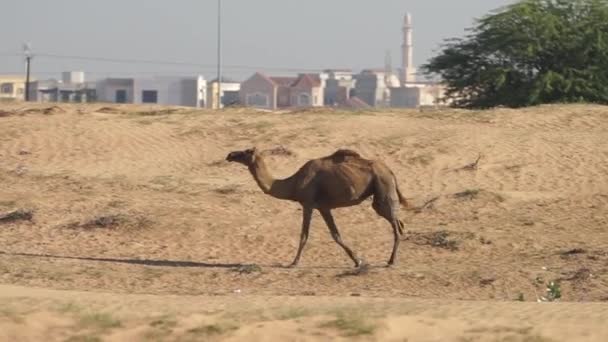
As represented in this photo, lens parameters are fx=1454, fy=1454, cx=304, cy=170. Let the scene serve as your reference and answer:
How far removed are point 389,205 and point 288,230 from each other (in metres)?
3.16

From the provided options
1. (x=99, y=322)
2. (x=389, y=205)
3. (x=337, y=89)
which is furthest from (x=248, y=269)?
(x=337, y=89)

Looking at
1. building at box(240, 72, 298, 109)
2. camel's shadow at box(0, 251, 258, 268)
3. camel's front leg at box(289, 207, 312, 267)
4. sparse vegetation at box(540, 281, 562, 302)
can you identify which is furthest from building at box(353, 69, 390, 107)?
sparse vegetation at box(540, 281, 562, 302)

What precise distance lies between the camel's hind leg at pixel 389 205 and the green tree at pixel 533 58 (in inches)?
764

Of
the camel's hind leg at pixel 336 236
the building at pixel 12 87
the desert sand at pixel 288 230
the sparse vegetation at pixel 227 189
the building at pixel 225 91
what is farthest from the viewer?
the building at pixel 12 87

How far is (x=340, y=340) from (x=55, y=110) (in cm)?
1978

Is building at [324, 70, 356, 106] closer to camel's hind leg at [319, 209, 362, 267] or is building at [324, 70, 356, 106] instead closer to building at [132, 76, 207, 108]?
building at [132, 76, 207, 108]

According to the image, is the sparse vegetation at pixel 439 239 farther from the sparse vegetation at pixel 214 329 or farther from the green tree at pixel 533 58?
the green tree at pixel 533 58

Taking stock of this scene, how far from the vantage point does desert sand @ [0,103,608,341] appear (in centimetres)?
1323

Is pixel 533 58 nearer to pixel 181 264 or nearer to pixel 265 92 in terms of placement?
pixel 181 264

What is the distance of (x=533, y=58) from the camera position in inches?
1532

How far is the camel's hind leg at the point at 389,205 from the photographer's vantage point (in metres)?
17.7

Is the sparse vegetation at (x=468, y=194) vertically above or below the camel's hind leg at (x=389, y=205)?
below

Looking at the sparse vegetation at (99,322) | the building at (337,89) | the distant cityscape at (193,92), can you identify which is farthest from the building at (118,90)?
the sparse vegetation at (99,322)

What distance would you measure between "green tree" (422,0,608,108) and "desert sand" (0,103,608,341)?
791cm
